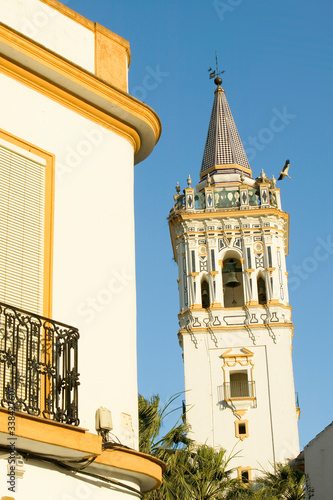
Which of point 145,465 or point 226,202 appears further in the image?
point 226,202

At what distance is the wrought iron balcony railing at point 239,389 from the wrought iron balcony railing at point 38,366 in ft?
107

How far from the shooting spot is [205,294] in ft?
136

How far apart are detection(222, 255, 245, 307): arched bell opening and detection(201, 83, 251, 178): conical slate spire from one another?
216 inches

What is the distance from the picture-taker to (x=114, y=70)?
875 cm

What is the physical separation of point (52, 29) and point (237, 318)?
3279cm

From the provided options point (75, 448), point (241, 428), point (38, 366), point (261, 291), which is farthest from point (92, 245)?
point (261, 291)

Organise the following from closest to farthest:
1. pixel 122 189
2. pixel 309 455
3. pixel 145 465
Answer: pixel 145 465 < pixel 122 189 < pixel 309 455

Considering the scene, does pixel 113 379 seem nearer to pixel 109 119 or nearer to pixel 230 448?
pixel 109 119

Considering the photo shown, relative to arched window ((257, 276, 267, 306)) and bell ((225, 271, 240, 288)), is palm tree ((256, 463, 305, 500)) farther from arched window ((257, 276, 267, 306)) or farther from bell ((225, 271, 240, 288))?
bell ((225, 271, 240, 288))

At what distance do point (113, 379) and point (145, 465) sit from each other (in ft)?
2.40

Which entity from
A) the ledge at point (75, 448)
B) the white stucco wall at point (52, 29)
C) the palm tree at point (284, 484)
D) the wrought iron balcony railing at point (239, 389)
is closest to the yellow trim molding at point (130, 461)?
the ledge at point (75, 448)

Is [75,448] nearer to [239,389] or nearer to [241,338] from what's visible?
[239,389]

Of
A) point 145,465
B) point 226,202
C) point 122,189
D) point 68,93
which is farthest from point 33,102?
point 226,202

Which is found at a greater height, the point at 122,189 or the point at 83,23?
the point at 83,23
